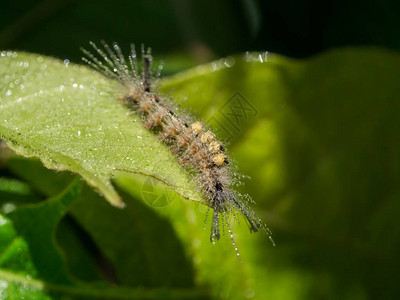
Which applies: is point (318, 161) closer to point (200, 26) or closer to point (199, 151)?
point (199, 151)

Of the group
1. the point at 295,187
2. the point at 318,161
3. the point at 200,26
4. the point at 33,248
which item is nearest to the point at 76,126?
the point at 33,248

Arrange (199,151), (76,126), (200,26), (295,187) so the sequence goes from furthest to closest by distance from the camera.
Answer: (200,26), (295,187), (199,151), (76,126)

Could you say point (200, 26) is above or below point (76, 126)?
above

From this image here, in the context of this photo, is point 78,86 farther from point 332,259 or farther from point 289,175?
point 332,259

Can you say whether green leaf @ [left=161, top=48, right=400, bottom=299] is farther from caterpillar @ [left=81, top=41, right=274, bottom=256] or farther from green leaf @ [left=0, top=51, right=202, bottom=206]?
green leaf @ [left=0, top=51, right=202, bottom=206]

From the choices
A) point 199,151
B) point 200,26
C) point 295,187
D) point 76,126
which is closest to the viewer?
point 76,126

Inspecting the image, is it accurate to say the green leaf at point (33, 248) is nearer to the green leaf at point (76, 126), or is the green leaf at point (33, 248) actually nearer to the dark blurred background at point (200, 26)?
the green leaf at point (76, 126)

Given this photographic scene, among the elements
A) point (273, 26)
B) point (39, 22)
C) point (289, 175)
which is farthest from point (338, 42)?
point (39, 22)

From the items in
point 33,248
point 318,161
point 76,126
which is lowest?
point 33,248
